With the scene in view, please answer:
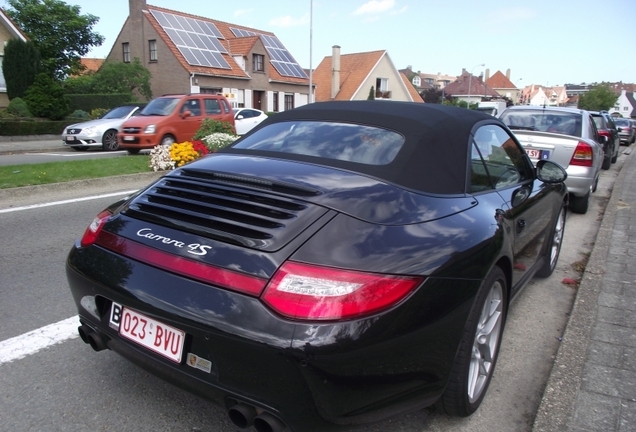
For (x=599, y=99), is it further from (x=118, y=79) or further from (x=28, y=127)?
(x=28, y=127)

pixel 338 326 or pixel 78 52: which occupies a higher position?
pixel 78 52

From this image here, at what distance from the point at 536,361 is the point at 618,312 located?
1.02 m

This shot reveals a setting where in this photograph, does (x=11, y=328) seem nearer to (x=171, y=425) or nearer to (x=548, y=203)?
(x=171, y=425)

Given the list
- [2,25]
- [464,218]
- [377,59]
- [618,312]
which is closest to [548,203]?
[618,312]

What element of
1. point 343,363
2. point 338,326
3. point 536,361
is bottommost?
point 536,361

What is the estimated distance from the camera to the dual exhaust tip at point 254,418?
6.18 feet

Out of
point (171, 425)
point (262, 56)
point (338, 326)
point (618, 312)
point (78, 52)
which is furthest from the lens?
point (78, 52)

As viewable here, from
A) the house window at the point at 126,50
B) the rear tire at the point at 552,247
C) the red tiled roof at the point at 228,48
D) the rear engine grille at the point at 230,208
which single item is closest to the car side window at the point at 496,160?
the rear tire at the point at 552,247

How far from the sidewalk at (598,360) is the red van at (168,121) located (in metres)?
11.4

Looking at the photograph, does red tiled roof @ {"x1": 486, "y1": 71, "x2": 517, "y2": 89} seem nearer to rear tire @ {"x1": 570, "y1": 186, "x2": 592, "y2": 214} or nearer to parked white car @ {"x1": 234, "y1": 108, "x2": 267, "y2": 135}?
parked white car @ {"x1": 234, "y1": 108, "x2": 267, "y2": 135}

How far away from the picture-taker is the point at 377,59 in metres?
52.6

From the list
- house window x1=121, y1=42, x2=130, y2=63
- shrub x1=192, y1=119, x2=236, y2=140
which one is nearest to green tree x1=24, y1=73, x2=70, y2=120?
house window x1=121, y1=42, x2=130, y2=63

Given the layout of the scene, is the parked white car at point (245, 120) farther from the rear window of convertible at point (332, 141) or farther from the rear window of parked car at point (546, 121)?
the rear window of convertible at point (332, 141)

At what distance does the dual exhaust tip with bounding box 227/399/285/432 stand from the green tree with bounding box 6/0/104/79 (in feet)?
144
